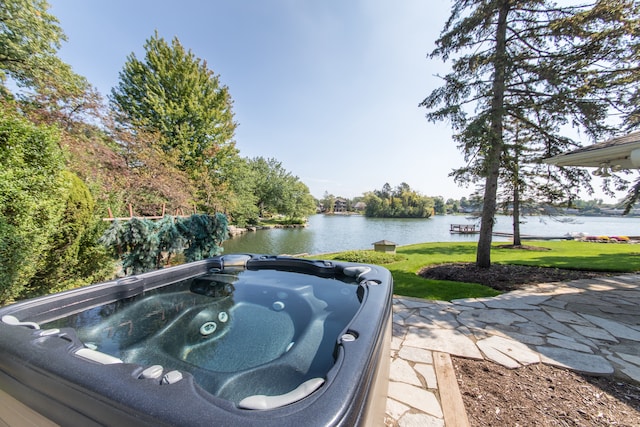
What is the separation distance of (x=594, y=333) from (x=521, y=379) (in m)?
1.36

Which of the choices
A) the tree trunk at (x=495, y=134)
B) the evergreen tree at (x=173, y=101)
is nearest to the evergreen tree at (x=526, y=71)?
the tree trunk at (x=495, y=134)

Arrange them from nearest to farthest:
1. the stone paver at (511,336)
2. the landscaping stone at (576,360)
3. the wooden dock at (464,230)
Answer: the stone paver at (511,336) < the landscaping stone at (576,360) < the wooden dock at (464,230)

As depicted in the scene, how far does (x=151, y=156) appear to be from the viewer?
8.55m

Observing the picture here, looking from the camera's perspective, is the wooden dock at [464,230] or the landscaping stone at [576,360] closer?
the landscaping stone at [576,360]

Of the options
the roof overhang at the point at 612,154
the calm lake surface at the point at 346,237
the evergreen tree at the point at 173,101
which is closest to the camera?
the roof overhang at the point at 612,154

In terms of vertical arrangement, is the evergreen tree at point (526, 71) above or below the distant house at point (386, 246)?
above

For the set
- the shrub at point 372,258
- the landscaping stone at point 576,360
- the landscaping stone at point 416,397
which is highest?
the landscaping stone at point 576,360

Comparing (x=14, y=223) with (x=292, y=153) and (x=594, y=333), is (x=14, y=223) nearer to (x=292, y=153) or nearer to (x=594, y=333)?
(x=594, y=333)

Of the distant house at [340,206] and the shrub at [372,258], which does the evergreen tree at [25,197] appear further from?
the distant house at [340,206]

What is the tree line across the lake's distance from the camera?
252 centimetres

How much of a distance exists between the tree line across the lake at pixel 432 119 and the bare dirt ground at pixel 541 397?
11.4 ft

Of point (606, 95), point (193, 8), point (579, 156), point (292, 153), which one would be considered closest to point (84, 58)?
point (193, 8)

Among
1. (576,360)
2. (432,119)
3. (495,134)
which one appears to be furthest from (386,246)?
(576,360)

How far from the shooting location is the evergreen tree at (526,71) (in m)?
3.89
